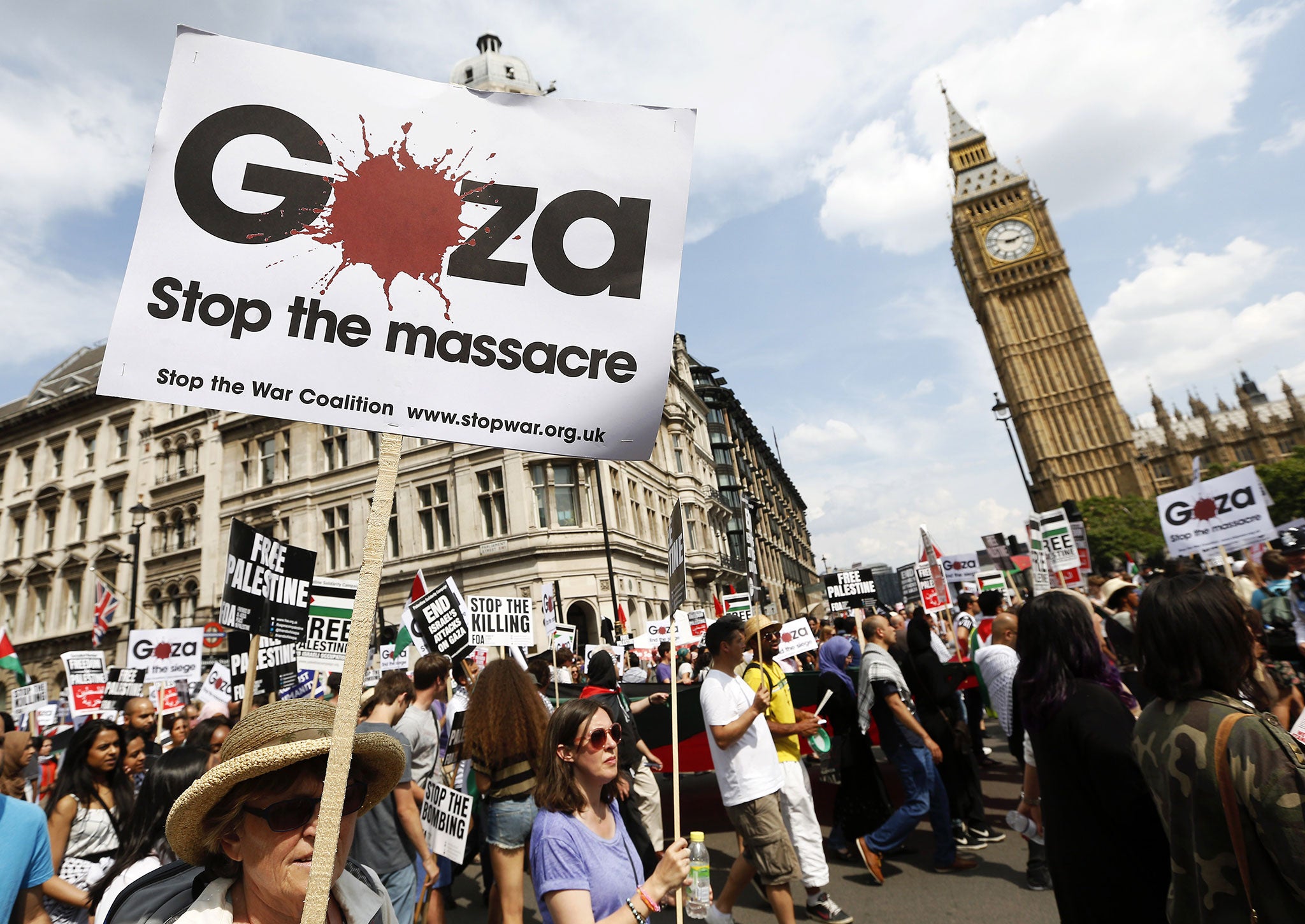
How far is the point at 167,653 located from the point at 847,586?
13.3 metres

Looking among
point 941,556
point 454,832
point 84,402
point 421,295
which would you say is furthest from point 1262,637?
point 84,402

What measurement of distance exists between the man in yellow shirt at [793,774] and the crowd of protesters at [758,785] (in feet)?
0.07

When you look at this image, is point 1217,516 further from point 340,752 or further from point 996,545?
point 996,545

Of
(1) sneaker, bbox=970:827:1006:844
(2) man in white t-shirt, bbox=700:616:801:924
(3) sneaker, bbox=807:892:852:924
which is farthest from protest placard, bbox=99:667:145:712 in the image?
(1) sneaker, bbox=970:827:1006:844

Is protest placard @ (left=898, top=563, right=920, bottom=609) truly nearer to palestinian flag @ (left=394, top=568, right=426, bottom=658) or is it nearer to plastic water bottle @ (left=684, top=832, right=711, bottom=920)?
palestinian flag @ (left=394, top=568, right=426, bottom=658)

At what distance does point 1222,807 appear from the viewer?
2.02 meters

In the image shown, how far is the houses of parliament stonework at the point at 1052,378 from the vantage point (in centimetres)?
8694

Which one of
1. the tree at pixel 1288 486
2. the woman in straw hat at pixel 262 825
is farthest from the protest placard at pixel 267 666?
the tree at pixel 1288 486

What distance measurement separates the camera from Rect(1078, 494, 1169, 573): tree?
64.1 meters

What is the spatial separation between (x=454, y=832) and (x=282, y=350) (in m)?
3.57

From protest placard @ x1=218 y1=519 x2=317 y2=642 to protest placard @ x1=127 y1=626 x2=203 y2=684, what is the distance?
7.11 m

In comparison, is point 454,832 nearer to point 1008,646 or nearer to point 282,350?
point 282,350

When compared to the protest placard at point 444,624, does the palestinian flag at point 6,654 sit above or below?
above

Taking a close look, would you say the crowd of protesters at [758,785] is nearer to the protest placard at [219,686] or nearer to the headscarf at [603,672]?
the headscarf at [603,672]
